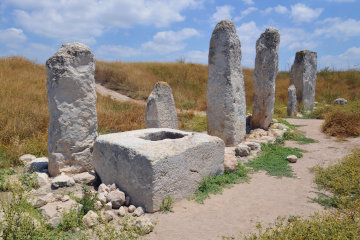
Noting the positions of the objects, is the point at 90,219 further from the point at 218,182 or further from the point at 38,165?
the point at 38,165

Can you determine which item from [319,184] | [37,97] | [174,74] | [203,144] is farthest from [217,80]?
[174,74]

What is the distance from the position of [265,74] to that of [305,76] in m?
5.89

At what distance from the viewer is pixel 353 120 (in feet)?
29.1

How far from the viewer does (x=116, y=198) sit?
4156 millimetres

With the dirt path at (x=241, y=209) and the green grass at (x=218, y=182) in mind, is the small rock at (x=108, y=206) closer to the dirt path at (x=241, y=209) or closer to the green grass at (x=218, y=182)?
the dirt path at (x=241, y=209)

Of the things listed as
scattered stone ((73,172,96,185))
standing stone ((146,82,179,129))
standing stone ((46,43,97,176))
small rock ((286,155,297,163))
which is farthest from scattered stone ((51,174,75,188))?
Answer: small rock ((286,155,297,163))

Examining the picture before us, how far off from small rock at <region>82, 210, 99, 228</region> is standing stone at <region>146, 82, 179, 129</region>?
3551 millimetres

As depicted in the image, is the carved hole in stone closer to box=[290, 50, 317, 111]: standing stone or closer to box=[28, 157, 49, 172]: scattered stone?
box=[28, 157, 49, 172]: scattered stone

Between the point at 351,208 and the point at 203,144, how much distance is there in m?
2.34

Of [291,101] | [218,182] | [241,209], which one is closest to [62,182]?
[218,182]

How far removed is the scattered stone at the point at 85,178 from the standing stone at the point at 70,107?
1.05 feet

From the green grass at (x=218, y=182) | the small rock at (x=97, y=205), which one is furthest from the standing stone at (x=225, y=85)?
the small rock at (x=97, y=205)

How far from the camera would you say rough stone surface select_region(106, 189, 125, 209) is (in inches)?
163

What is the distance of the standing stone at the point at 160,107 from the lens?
7021 mm
